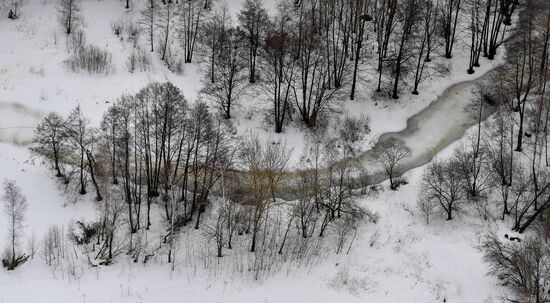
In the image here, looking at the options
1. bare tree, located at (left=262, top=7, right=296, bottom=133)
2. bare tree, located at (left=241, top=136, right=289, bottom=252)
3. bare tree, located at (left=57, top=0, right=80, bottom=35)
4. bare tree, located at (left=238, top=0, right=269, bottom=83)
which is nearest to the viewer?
bare tree, located at (left=241, top=136, right=289, bottom=252)

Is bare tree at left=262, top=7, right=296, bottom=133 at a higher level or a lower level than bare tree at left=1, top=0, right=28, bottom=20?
lower

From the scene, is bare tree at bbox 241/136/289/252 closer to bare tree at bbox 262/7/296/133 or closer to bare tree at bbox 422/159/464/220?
bare tree at bbox 262/7/296/133

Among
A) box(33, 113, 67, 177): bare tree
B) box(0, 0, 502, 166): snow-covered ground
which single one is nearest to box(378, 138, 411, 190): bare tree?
box(0, 0, 502, 166): snow-covered ground

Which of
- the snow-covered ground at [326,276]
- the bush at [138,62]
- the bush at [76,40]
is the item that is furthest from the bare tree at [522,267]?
the bush at [76,40]

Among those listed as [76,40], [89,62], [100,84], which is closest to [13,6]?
[76,40]

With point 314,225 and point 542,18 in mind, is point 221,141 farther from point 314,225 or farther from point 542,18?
point 542,18
